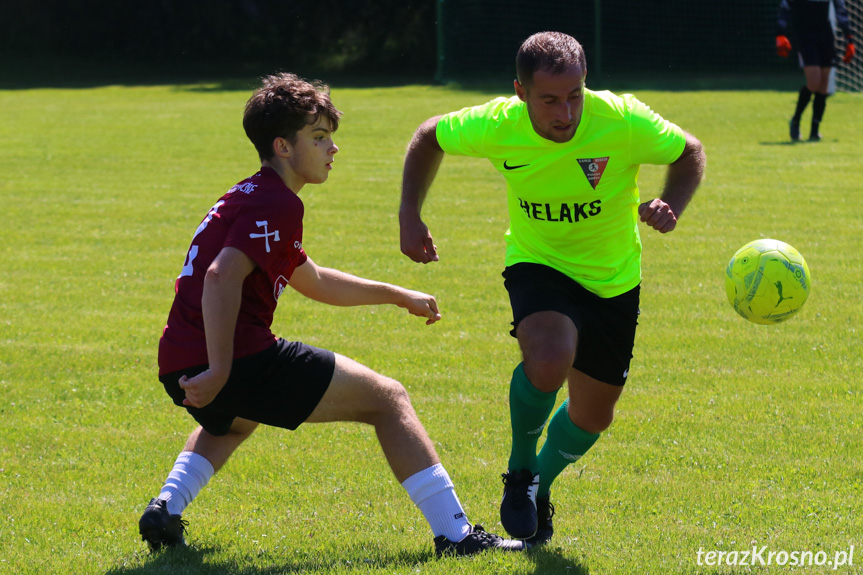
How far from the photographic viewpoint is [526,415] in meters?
3.96

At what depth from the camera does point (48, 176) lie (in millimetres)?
13945

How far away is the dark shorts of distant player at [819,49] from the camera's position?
48.8ft

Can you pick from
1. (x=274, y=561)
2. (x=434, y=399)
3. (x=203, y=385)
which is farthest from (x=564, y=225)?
(x=434, y=399)

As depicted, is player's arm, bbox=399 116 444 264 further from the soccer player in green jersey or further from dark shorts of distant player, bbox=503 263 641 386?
dark shorts of distant player, bbox=503 263 641 386

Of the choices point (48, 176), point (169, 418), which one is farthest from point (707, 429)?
point (48, 176)

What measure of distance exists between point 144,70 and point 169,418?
32.2m

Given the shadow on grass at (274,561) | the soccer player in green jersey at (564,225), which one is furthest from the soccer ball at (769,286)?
the shadow on grass at (274,561)

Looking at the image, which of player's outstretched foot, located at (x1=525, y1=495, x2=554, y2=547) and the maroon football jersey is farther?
player's outstretched foot, located at (x1=525, y1=495, x2=554, y2=547)

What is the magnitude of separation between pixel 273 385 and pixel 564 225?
1368 mm

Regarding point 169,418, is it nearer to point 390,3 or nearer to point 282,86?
point 282,86

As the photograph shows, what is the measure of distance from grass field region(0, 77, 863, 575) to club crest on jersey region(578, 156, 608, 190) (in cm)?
137

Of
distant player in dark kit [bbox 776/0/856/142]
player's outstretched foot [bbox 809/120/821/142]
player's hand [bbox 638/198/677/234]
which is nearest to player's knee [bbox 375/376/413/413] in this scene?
player's hand [bbox 638/198/677/234]

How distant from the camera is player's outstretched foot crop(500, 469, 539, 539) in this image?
12.7 ft

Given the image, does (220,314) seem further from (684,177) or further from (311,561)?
(684,177)
